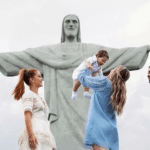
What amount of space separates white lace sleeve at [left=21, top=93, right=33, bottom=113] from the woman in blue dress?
0.84m

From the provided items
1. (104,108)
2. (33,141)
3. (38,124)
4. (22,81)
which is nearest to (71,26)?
(22,81)

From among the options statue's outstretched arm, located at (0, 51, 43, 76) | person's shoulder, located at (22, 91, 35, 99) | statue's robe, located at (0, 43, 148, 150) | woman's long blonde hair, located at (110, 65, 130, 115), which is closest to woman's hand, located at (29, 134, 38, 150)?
person's shoulder, located at (22, 91, 35, 99)

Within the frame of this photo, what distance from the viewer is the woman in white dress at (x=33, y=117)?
5215 mm

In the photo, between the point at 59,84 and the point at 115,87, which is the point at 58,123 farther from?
the point at 115,87

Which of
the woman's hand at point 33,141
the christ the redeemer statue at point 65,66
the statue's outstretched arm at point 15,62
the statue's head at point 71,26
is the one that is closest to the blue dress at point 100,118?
the woman's hand at point 33,141

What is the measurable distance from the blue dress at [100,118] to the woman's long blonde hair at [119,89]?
115mm

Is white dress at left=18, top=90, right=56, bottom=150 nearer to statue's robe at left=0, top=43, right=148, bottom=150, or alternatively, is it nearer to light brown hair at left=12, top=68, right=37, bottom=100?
light brown hair at left=12, top=68, right=37, bottom=100

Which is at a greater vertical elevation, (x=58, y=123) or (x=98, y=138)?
(x=98, y=138)

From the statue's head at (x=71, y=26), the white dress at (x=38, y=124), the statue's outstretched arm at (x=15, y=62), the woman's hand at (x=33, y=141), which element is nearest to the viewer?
the woman's hand at (x=33, y=141)

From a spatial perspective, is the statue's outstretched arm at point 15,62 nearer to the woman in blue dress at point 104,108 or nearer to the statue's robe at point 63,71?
the statue's robe at point 63,71

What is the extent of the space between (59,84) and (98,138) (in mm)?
4915

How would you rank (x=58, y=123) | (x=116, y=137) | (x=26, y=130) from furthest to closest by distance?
(x=58, y=123), (x=116, y=137), (x=26, y=130)

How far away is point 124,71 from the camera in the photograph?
5.57 meters

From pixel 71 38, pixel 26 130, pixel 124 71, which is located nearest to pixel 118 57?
pixel 71 38
